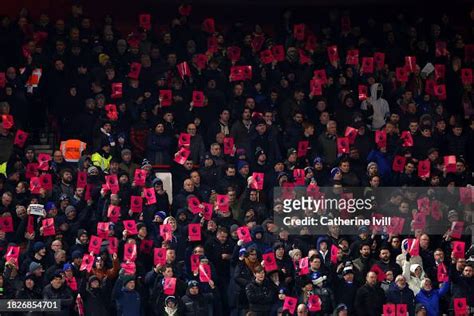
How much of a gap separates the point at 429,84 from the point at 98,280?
7.68 metres

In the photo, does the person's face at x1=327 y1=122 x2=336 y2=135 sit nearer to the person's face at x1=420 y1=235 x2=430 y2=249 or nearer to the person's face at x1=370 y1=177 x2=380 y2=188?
the person's face at x1=370 y1=177 x2=380 y2=188

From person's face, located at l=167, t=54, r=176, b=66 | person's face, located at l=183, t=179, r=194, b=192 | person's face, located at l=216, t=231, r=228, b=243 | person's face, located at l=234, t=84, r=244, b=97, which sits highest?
person's face, located at l=167, t=54, r=176, b=66

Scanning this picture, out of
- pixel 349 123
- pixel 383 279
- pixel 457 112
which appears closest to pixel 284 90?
pixel 349 123

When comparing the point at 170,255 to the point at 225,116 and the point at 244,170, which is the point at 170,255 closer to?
the point at 244,170

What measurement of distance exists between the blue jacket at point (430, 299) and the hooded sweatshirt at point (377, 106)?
15.3ft

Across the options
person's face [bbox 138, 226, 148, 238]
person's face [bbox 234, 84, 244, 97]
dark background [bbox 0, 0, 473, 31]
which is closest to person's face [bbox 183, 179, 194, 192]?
person's face [bbox 138, 226, 148, 238]

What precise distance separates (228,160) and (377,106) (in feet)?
10.8

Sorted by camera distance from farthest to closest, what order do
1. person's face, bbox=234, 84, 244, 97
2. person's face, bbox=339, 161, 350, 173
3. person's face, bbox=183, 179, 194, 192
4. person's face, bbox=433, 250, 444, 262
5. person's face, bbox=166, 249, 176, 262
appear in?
person's face, bbox=234, 84, 244, 97 < person's face, bbox=339, 161, 350, 173 < person's face, bbox=183, 179, 194, 192 < person's face, bbox=433, 250, 444, 262 < person's face, bbox=166, 249, 176, 262

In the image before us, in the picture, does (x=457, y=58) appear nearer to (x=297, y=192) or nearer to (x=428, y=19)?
(x=428, y=19)

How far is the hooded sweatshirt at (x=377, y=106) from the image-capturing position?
1041 inches

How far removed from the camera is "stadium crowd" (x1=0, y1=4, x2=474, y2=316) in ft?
72.8

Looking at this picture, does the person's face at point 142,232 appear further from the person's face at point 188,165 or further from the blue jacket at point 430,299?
the blue jacket at point 430,299

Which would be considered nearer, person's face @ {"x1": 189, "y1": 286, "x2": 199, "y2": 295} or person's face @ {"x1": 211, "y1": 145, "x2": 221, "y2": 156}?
person's face @ {"x1": 189, "y1": 286, "x2": 199, "y2": 295}

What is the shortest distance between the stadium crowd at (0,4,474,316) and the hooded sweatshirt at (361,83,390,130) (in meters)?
0.02
